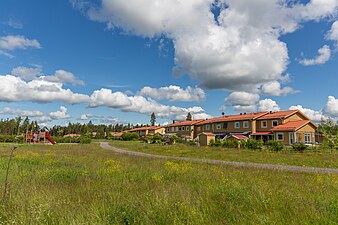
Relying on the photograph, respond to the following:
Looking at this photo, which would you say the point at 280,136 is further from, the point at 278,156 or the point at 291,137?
the point at 278,156

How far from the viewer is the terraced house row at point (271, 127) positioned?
3856cm

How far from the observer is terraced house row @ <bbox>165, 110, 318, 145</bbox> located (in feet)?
127

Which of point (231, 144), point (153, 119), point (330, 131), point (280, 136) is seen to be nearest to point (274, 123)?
point (280, 136)

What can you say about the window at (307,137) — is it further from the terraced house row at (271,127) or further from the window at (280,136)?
the window at (280,136)

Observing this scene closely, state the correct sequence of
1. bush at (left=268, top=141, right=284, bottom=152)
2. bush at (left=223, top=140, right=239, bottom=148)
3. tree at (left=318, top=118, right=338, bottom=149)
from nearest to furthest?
tree at (left=318, top=118, right=338, bottom=149), bush at (left=268, top=141, right=284, bottom=152), bush at (left=223, top=140, right=239, bottom=148)

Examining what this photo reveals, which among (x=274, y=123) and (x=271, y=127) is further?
(x=271, y=127)

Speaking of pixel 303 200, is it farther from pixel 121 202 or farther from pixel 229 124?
pixel 229 124

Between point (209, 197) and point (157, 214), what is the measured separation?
1.87 m

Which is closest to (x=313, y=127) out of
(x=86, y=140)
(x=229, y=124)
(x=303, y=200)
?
(x=229, y=124)

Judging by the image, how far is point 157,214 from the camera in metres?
4.93

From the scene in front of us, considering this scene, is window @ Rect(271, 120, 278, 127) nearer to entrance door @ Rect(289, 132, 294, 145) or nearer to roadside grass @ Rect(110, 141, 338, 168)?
entrance door @ Rect(289, 132, 294, 145)

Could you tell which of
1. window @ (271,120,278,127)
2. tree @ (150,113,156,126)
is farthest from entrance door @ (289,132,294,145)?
tree @ (150,113,156,126)

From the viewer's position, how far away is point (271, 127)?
144 feet

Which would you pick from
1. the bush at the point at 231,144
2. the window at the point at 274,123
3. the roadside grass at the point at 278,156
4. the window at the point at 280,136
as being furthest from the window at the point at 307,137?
the roadside grass at the point at 278,156
